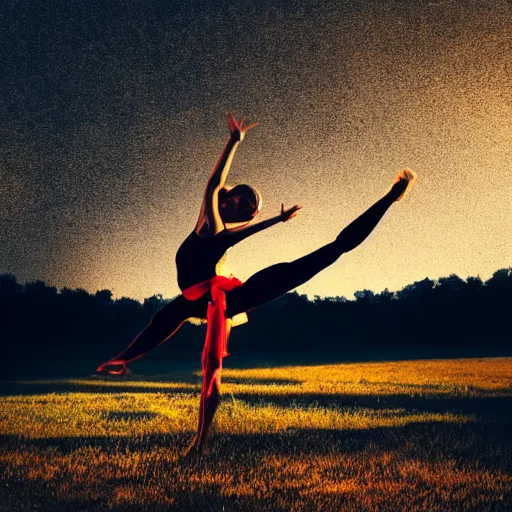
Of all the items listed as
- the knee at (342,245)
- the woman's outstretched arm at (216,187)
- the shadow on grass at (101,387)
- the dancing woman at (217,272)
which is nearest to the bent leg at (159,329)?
the dancing woman at (217,272)

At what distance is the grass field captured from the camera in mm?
5969

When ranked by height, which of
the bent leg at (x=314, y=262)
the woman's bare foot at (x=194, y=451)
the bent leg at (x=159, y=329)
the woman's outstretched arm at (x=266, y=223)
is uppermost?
the woman's outstretched arm at (x=266, y=223)

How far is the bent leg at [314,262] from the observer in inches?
230

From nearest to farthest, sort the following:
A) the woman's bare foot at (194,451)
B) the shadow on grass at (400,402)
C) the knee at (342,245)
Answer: the knee at (342,245)
the woman's bare foot at (194,451)
the shadow on grass at (400,402)

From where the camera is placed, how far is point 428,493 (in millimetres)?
6223

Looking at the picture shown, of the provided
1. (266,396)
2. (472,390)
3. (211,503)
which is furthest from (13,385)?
(211,503)

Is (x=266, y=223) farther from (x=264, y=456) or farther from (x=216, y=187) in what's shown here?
(x=264, y=456)

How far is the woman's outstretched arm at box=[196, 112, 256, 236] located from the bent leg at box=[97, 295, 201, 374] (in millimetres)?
957

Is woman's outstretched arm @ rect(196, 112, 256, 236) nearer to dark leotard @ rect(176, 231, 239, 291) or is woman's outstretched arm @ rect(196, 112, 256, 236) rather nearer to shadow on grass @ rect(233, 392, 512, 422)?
dark leotard @ rect(176, 231, 239, 291)

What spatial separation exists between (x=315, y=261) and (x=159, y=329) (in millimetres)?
2139

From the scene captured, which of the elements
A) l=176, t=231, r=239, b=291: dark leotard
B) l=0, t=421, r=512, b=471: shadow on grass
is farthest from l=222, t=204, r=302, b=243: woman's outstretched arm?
l=0, t=421, r=512, b=471: shadow on grass

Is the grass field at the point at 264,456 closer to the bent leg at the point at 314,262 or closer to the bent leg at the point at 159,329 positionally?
the bent leg at the point at 159,329

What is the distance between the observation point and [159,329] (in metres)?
6.92

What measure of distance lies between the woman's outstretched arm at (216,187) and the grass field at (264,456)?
2691 mm
